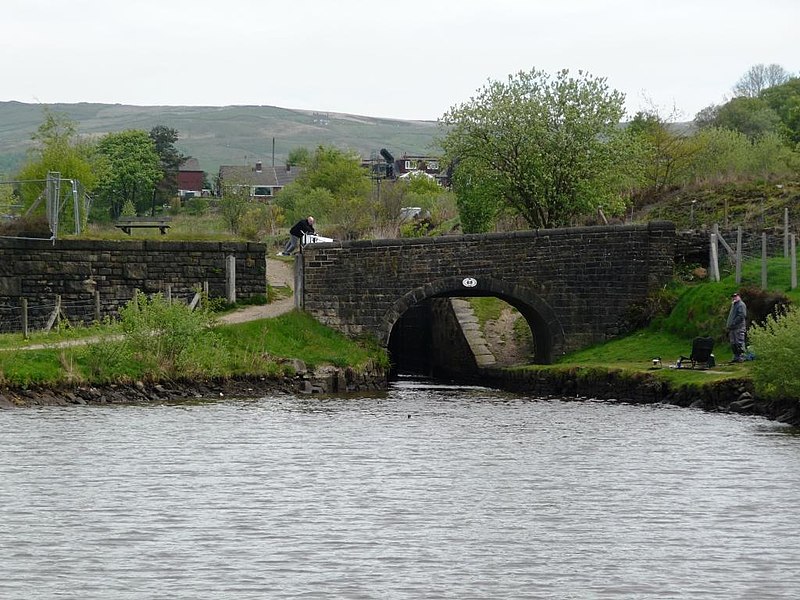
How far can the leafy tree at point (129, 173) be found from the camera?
6117 inches

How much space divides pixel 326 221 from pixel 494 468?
73908mm

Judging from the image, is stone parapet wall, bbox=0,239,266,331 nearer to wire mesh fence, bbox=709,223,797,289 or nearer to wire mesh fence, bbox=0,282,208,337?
wire mesh fence, bbox=0,282,208,337

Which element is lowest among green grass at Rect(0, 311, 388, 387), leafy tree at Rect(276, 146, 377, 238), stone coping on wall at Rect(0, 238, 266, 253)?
green grass at Rect(0, 311, 388, 387)

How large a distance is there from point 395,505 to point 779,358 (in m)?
11.4

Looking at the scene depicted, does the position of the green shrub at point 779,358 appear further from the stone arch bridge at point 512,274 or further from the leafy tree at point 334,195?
the leafy tree at point 334,195

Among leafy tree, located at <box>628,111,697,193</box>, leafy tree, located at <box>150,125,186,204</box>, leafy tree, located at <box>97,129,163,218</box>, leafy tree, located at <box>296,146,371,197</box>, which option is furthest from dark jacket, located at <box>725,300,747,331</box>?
leafy tree, located at <box>150,125,186,204</box>

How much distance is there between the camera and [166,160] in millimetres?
170500

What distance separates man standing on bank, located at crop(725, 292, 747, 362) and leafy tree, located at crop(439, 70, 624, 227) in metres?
19.5

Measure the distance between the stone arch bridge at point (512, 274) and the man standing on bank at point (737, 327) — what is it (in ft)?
29.7

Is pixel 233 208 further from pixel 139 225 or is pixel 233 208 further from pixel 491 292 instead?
pixel 491 292

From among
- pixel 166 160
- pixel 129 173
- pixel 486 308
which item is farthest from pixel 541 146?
pixel 166 160

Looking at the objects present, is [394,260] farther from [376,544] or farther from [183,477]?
[376,544]

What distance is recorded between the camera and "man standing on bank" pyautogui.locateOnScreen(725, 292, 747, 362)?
1524 inches

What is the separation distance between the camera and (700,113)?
14775cm
